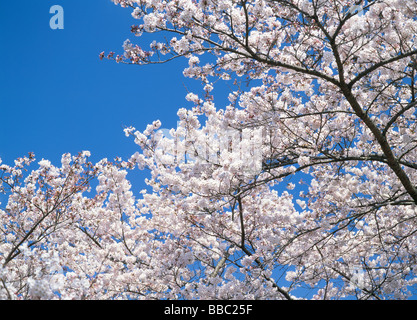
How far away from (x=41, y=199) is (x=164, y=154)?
355 centimetres

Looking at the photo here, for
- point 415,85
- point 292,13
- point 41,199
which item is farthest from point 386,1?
point 41,199

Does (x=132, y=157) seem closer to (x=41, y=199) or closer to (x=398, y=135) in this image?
(x=41, y=199)

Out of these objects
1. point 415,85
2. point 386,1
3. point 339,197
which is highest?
point 386,1

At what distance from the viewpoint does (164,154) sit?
7.25 meters

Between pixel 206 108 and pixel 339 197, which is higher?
pixel 206 108

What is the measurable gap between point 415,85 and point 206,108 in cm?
371

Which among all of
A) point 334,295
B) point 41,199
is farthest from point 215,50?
point 334,295

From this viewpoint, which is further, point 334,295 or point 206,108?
point 334,295
